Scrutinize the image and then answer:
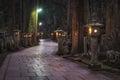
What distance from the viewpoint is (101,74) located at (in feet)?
35.1

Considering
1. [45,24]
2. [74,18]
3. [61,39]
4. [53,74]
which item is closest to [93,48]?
[53,74]

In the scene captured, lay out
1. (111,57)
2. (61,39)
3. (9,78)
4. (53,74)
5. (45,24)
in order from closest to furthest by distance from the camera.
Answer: (9,78), (53,74), (111,57), (61,39), (45,24)

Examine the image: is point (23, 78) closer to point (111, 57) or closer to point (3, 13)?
point (111, 57)

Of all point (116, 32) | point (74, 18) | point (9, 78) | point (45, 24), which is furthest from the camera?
point (45, 24)

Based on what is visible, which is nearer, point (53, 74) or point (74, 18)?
point (53, 74)

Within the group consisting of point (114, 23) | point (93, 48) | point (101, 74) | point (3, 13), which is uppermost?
point (3, 13)

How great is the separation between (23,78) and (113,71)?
401 centimetres

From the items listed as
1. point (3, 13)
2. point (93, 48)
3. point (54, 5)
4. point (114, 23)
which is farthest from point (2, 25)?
point (93, 48)

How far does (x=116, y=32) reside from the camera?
51.0 feet

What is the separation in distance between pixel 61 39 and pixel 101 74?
1010 cm

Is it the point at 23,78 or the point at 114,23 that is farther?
the point at 114,23

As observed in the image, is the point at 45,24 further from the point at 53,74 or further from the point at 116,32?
the point at 53,74

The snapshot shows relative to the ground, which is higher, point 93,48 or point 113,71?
point 93,48

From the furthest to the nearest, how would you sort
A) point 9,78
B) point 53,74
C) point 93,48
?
point 93,48, point 53,74, point 9,78
